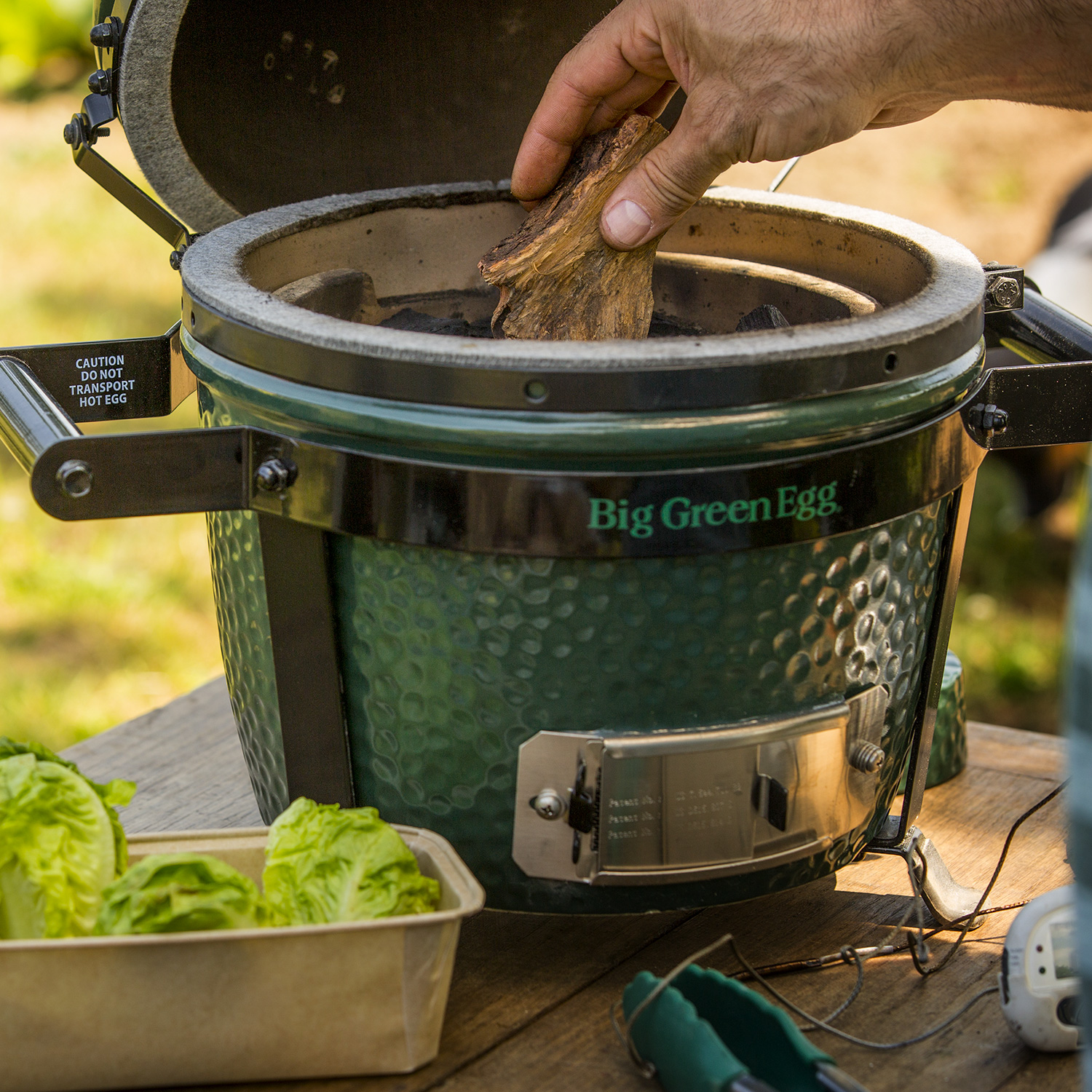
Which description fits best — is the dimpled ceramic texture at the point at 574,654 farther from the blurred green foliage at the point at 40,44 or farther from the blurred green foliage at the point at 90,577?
the blurred green foliage at the point at 40,44

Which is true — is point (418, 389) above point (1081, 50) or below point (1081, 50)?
below

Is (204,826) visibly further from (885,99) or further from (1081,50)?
(1081,50)

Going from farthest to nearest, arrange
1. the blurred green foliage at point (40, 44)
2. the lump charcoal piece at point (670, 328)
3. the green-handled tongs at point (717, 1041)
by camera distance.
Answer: the blurred green foliage at point (40, 44), the lump charcoal piece at point (670, 328), the green-handled tongs at point (717, 1041)

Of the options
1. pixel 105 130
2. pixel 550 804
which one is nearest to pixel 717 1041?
Result: pixel 550 804

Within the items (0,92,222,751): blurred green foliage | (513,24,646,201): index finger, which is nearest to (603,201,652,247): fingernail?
(513,24,646,201): index finger

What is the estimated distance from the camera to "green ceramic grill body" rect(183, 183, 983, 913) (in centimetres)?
114

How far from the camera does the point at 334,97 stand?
Answer: 1.82 metres

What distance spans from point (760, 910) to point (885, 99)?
0.85 metres

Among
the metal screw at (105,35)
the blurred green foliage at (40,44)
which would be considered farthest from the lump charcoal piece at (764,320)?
the blurred green foliage at (40,44)

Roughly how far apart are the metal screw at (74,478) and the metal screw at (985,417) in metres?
0.82

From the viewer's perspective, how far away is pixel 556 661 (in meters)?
1.19

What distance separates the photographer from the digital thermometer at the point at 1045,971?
1.20m

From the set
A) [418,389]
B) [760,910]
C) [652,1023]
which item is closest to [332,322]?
[418,389]

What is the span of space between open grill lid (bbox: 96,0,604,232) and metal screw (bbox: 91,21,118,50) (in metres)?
0.06
